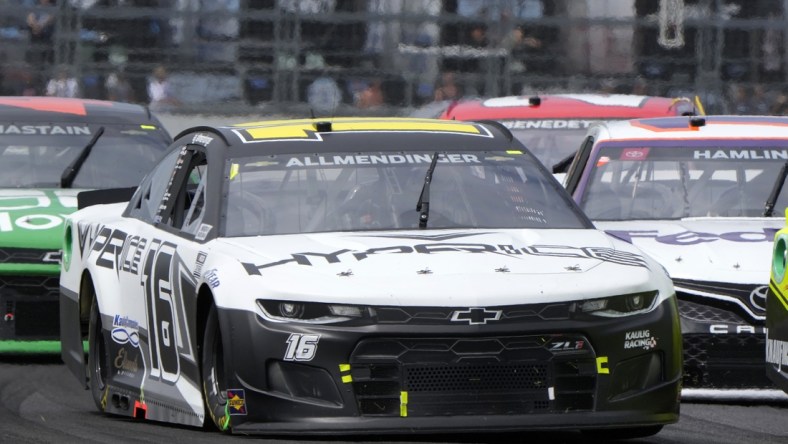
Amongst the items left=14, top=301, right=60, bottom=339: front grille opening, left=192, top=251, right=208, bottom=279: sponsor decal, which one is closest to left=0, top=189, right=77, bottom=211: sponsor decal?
left=14, top=301, right=60, bottom=339: front grille opening

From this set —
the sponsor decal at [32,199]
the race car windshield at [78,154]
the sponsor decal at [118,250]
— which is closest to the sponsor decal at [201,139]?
the sponsor decal at [118,250]

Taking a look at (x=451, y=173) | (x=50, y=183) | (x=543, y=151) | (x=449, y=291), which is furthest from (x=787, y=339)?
(x=543, y=151)

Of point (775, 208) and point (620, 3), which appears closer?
point (775, 208)

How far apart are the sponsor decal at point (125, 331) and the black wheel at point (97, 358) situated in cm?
19

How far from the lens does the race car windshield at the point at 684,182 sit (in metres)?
10.5

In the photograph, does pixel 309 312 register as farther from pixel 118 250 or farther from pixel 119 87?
pixel 119 87

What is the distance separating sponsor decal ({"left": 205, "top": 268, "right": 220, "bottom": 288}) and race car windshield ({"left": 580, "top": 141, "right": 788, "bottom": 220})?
12.3 ft

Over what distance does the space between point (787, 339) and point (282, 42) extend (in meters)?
15.4

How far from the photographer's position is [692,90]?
21.5m

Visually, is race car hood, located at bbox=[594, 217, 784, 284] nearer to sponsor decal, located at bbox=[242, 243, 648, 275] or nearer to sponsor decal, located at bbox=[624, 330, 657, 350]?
sponsor decal, located at bbox=[242, 243, 648, 275]

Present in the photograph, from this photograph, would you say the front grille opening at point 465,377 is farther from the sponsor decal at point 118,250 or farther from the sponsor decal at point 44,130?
the sponsor decal at point 44,130

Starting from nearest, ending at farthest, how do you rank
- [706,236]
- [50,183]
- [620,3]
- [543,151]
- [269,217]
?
1. [269,217]
2. [706,236]
3. [50,183]
4. [543,151]
5. [620,3]

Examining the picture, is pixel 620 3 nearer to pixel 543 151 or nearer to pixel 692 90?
pixel 692 90

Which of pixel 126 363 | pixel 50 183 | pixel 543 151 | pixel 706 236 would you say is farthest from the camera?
pixel 543 151
